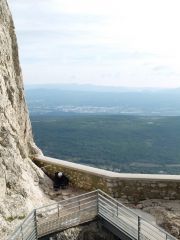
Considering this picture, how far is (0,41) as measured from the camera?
2184 cm

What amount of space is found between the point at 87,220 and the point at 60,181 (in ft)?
16.2

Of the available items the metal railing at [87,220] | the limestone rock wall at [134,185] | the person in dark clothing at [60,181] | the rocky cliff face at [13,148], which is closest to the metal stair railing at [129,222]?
the metal railing at [87,220]

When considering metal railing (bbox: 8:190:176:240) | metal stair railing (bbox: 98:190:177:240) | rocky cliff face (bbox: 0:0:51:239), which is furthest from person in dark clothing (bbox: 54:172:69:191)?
metal stair railing (bbox: 98:190:177:240)

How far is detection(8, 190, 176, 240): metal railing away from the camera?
17203 millimetres

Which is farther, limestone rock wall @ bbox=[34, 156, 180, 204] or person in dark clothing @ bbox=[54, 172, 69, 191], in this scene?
person in dark clothing @ bbox=[54, 172, 69, 191]

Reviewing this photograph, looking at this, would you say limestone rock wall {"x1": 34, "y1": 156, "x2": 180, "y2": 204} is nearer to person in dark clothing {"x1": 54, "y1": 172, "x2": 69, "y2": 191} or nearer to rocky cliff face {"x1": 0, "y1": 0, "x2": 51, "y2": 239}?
person in dark clothing {"x1": 54, "y1": 172, "x2": 69, "y2": 191}

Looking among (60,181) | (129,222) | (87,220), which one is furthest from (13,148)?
(129,222)

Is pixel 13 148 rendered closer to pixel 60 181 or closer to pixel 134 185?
pixel 60 181

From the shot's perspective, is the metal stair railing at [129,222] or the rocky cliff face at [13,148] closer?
the metal stair railing at [129,222]

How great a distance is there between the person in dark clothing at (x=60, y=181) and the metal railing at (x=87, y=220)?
297cm

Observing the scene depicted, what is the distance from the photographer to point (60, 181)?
23.7 metres

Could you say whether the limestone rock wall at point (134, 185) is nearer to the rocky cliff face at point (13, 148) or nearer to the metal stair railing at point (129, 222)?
the metal stair railing at point (129, 222)

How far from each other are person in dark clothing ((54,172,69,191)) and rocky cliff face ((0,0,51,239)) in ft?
1.60

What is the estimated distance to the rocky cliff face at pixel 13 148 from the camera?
18.4 meters
